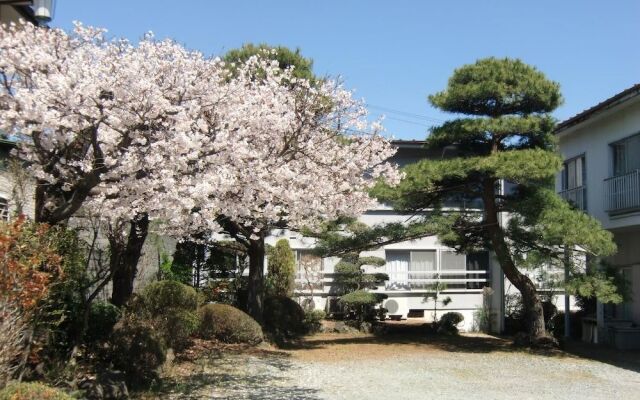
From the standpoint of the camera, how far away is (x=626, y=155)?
16.2 metres

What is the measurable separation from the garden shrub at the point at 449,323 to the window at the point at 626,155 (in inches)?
270

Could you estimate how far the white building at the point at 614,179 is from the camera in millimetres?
15492

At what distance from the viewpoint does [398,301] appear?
2241 cm

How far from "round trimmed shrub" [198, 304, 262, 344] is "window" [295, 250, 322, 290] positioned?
22.8 ft

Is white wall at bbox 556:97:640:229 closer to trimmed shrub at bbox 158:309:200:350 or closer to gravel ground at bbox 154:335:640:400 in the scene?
gravel ground at bbox 154:335:640:400

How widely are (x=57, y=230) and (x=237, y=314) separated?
7.69 m

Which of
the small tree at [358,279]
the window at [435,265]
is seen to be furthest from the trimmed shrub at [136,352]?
the window at [435,265]

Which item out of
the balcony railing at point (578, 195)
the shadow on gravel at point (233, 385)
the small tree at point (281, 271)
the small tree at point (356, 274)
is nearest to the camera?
the shadow on gravel at point (233, 385)

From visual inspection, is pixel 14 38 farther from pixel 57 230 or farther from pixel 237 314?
Answer: pixel 237 314

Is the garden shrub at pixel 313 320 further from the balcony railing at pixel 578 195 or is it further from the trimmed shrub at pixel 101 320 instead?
the trimmed shrub at pixel 101 320

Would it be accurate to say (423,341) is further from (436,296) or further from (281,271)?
(281,271)

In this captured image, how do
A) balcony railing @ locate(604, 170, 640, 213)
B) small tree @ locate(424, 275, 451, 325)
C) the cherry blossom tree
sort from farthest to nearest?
small tree @ locate(424, 275, 451, 325), balcony railing @ locate(604, 170, 640, 213), the cherry blossom tree

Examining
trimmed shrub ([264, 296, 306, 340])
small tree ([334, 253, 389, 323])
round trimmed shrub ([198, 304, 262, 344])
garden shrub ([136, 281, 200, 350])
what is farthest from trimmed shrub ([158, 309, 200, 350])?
small tree ([334, 253, 389, 323])

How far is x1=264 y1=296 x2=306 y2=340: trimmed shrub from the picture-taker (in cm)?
1744
